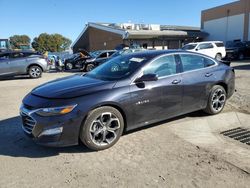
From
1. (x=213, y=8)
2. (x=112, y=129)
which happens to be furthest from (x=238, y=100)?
(x=213, y=8)

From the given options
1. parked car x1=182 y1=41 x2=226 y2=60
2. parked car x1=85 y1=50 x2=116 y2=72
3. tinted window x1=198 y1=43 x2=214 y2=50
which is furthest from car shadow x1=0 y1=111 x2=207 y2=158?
tinted window x1=198 y1=43 x2=214 y2=50

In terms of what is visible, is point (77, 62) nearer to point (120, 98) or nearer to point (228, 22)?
point (120, 98)

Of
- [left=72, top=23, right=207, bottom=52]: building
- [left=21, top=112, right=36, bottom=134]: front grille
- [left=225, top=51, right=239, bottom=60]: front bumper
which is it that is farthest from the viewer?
[left=72, top=23, right=207, bottom=52]: building

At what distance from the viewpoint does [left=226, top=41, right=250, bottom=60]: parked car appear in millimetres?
24016

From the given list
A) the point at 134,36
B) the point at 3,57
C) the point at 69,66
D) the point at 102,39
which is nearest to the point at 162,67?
the point at 3,57

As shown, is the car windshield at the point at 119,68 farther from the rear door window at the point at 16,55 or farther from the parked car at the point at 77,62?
the parked car at the point at 77,62

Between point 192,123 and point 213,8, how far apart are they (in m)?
39.5

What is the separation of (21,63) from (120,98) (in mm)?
11871

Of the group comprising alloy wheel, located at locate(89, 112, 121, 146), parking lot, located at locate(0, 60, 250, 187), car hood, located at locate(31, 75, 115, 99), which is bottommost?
parking lot, located at locate(0, 60, 250, 187)

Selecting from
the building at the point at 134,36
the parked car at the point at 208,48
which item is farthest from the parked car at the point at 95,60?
the building at the point at 134,36

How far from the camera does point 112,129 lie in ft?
14.0

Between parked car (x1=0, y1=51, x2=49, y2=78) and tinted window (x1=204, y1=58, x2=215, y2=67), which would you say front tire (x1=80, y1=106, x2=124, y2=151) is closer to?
tinted window (x1=204, y1=58, x2=215, y2=67)

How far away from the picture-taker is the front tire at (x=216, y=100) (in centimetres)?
565

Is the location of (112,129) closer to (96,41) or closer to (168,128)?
(168,128)
